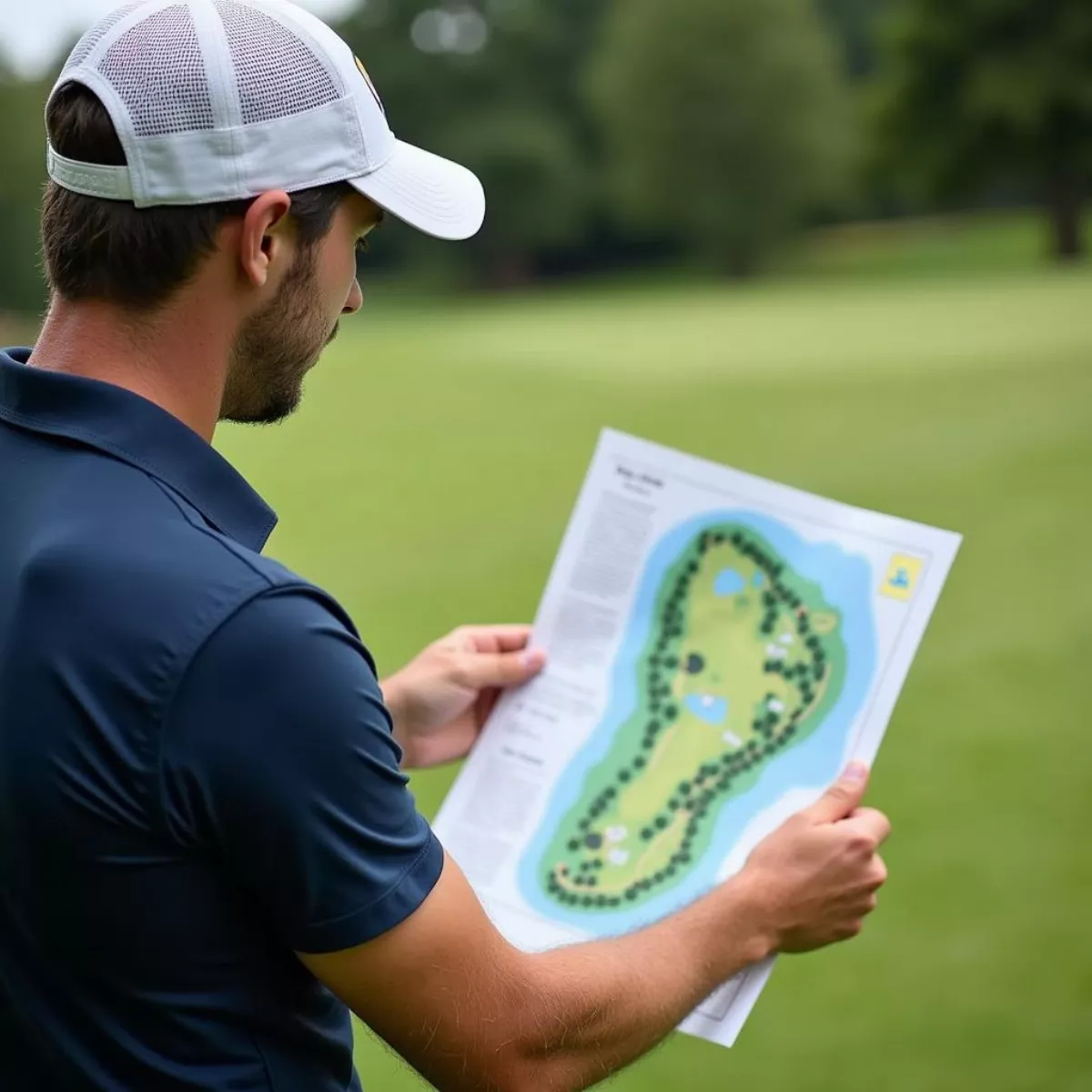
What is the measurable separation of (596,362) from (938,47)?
13.8m

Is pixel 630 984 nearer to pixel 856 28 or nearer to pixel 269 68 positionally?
pixel 269 68

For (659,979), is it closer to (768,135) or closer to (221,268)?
(221,268)

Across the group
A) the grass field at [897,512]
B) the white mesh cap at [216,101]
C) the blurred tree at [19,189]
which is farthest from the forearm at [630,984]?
the blurred tree at [19,189]

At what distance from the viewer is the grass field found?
8.01 ft

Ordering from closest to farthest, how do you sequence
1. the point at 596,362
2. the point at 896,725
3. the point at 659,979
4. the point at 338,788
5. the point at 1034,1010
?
the point at 338,788 < the point at 659,979 < the point at 1034,1010 < the point at 896,725 < the point at 596,362

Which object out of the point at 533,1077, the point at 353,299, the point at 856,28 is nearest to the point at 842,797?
the point at 533,1077

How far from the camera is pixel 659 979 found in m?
1.05

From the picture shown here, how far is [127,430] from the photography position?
0.88 meters

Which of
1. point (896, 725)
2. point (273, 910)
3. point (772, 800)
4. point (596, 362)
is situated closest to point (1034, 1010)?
point (896, 725)

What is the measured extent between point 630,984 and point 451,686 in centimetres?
39

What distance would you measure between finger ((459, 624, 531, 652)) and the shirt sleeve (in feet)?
1.73

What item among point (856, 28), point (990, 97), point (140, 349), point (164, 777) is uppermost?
point (856, 28)

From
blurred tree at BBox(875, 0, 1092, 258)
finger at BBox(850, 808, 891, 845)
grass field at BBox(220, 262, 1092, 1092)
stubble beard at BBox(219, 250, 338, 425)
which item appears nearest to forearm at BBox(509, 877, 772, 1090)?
finger at BBox(850, 808, 891, 845)

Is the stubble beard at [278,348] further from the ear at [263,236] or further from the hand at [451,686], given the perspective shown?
the hand at [451,686]
